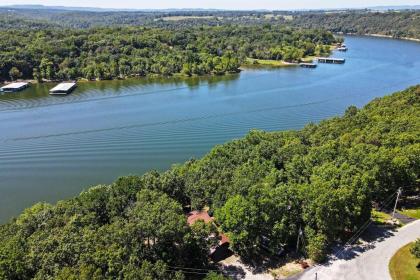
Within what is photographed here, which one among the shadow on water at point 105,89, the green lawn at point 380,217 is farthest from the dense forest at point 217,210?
the shadow on water at point 105,89

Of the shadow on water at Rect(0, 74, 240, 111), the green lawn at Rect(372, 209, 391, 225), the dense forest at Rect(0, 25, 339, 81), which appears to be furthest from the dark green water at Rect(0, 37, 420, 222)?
the green lawn at Rect(372, 209, 391, 225)

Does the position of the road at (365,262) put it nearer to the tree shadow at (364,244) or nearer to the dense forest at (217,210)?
the tree shadow at (364,244)

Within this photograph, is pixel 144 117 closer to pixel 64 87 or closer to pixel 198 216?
pixel 64 87

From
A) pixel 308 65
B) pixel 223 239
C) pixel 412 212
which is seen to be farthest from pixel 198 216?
pixel 308 65

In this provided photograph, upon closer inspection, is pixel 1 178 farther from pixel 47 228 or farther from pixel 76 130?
pixel 47 228

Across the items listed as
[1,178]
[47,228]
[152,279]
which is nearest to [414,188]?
[152,279]

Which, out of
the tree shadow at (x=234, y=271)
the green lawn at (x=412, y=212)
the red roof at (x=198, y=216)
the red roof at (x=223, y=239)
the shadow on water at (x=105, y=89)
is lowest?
the tree shadow at (x=234, y=271)
